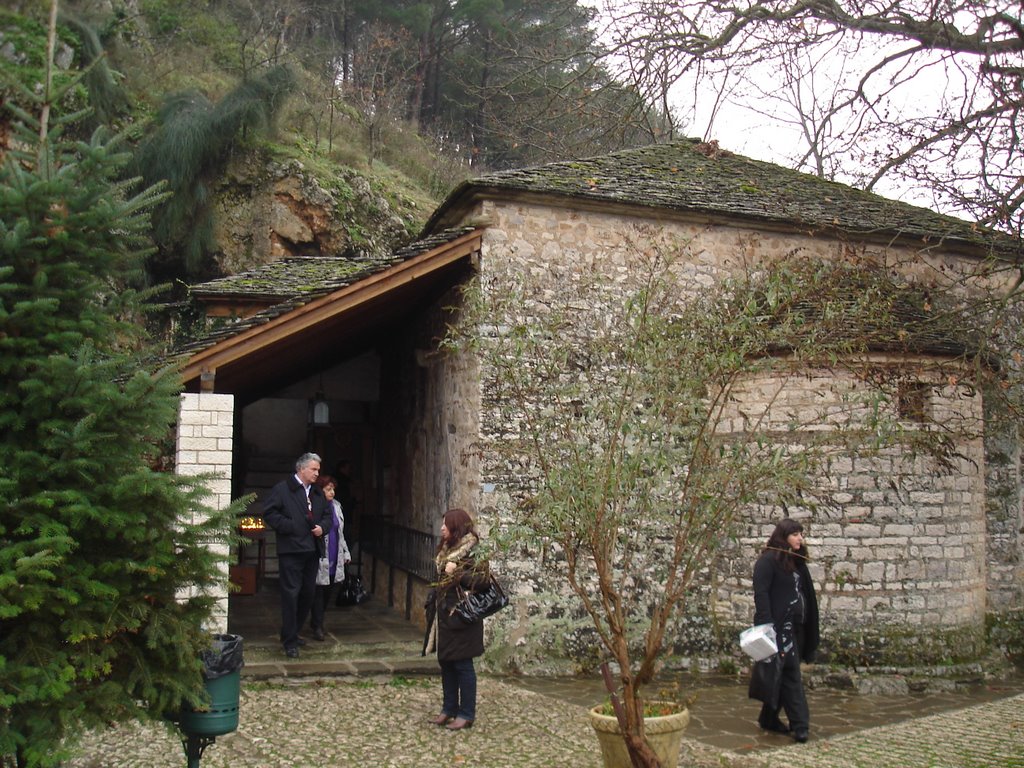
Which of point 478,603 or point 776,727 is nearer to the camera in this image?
point 478,603

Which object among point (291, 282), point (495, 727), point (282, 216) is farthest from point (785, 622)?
point (282, 216)

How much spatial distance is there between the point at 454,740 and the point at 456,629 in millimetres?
687

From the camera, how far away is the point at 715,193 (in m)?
9.29

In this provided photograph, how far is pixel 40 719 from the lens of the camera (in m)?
3.82

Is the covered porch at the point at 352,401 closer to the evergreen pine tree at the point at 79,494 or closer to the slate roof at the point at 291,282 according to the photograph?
the slate roof at the point at 291,282

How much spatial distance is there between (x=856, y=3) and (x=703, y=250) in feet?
8.01

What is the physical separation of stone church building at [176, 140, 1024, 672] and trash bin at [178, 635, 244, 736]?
291 centimetres

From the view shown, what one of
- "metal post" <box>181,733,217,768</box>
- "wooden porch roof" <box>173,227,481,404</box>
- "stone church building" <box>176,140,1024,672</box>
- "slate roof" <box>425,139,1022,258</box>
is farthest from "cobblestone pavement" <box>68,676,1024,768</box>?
"slate roof" <box>425,139,1022,258</box>

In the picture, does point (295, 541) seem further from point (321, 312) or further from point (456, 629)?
point (456, 629)

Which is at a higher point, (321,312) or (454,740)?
(321,312)

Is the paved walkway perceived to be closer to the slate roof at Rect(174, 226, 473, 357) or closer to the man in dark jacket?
the man in dark jacket

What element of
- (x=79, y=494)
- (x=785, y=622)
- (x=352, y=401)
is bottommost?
(x=785, y=622)

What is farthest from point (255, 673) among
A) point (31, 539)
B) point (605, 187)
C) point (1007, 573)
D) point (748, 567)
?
point (1007, 573)

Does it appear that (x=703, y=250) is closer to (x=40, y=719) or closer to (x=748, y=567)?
(x=748, y=567)
